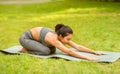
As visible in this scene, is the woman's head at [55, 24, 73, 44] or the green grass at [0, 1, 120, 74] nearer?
the green grass at [0, 1, 120, 74]

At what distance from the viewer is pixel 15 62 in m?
7.06

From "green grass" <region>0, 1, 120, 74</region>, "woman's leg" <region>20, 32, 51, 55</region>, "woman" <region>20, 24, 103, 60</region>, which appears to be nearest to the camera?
"green grass" <region>0, 1, 120, 74</region>

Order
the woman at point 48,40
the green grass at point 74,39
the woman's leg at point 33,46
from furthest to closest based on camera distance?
the woman's leg at point 33,46
the woman at point 48,40
the green grass at point 74,39

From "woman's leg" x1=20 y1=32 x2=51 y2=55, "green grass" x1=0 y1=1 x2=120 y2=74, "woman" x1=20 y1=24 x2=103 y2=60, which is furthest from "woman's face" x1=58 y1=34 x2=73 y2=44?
"green grass" x1=0 y1=1 x2=120 y2=74

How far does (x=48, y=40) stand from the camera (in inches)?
298

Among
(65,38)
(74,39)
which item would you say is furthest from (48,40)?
(74,39)

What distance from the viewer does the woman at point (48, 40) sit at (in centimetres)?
743

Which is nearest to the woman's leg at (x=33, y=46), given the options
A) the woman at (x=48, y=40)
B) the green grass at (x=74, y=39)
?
the woman at (x=48, y=40)

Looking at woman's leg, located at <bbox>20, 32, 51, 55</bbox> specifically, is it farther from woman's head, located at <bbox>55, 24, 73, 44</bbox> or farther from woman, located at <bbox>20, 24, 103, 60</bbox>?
woman's head, located at <bbox>55, 24, 73, 44</bbox>

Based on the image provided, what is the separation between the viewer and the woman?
7.43 meters

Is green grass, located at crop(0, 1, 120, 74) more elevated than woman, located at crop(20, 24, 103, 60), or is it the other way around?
woman, located at crop(20, 24, 103, 60)

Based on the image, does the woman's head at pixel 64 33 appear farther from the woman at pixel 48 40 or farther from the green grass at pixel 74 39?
the green grass at pixel 74 39

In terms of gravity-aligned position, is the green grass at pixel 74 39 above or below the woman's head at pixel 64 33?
below

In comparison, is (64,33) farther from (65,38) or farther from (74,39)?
(74,39)
